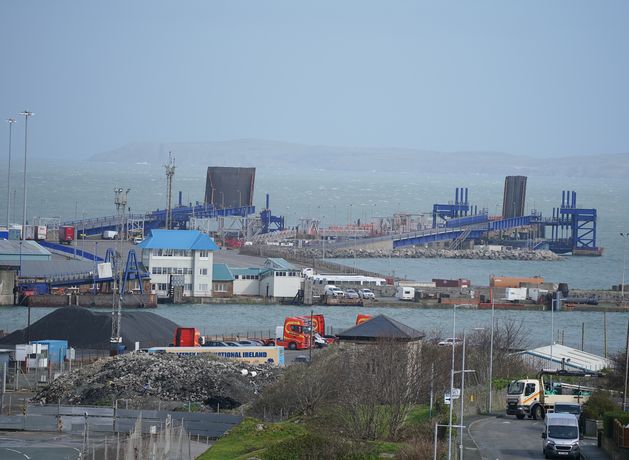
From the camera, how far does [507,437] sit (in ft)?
45.6

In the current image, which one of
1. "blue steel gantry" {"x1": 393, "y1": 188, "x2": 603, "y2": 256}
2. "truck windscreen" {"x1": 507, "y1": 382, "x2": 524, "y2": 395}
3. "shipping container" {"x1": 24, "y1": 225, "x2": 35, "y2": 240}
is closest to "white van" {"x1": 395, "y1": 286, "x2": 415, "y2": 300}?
"shipping container" {"x1": 24, "y1": 225, "x2": 35, "y2": 240}

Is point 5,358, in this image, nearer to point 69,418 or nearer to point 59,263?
point 69,418

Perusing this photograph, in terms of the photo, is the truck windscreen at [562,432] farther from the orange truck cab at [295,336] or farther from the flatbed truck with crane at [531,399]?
the orange truck cab at [295,336]

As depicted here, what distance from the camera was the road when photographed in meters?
12.8

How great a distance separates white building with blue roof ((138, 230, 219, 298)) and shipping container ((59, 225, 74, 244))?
10572 millimetres

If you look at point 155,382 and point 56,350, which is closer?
point 155,382

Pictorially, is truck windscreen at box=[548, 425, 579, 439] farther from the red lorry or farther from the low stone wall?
the low stone wall

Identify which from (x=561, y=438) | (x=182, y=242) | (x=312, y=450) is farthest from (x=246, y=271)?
(x=561, y=438)

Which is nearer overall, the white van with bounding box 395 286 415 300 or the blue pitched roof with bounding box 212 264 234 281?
the blue pitched roof with bounding box 212 264 234 281

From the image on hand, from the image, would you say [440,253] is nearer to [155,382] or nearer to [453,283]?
[453,283]

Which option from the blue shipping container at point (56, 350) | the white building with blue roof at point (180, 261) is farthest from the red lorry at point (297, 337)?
the white building with blue roof at point (180, 261)

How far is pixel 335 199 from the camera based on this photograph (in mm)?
115562

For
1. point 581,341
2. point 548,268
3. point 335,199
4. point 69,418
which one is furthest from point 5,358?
point 335,199

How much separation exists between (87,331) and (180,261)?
42.2 ft
